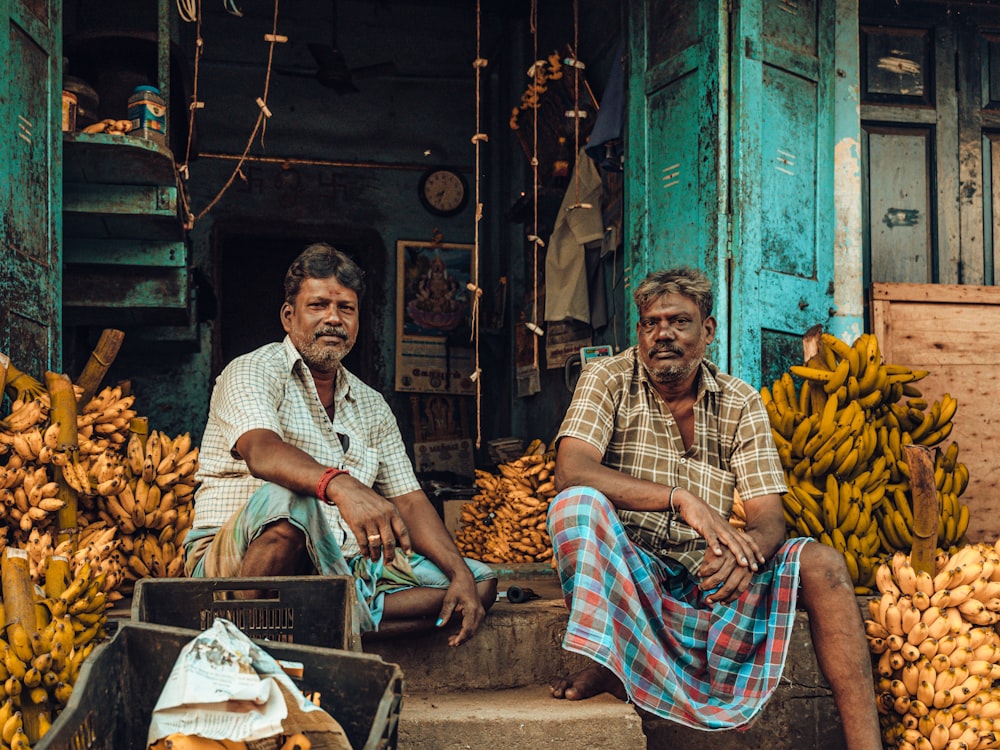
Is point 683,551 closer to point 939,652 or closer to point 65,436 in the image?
point 939,652

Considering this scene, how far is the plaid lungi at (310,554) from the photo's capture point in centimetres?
267

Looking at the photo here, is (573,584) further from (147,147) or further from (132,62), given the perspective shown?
(132,62)

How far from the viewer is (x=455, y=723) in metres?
2.71

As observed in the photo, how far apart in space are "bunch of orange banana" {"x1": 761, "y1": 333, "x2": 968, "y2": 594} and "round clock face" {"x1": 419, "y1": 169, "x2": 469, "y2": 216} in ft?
16.4

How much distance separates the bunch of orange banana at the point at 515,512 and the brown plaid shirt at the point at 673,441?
223cm

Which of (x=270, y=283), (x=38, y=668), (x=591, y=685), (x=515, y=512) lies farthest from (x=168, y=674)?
(x=270, y=283)

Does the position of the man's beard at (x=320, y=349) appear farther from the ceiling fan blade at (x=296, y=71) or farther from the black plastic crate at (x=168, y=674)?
the ceiling fan blade at (x=296, y=71)

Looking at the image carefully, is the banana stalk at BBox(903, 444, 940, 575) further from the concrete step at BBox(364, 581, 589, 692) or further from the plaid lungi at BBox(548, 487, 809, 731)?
the concrete step at BBox(364, 581, 589, 692)

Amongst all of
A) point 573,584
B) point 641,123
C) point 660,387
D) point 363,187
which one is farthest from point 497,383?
point 573,584

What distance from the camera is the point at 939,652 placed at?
309cm

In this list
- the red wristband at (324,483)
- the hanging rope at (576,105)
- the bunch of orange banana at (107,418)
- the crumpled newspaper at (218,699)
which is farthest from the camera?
the hanging rope at (576,105)

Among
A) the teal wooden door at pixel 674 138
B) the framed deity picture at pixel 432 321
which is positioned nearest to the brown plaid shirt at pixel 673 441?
the teal wooden door at pixel 674 138

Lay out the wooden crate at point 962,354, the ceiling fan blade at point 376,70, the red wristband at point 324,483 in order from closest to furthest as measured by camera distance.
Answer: the red wristband at point 324,483 → the wooden crate at point 962,354 → the ceiling fan blade at point 376,70

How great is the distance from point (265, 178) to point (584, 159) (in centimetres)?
315
